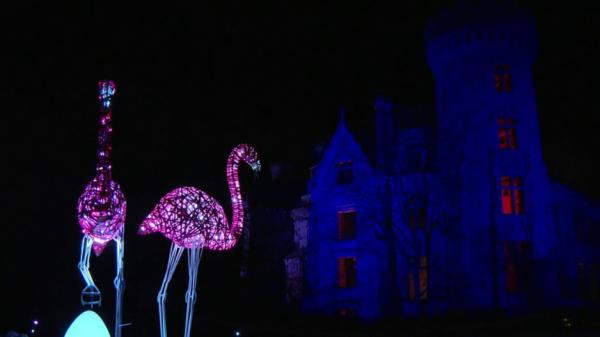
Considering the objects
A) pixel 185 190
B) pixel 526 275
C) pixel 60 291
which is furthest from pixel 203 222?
pixel 526 275

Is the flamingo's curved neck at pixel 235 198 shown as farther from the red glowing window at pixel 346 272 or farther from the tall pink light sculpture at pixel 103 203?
the red glowing window at pixel 346 272

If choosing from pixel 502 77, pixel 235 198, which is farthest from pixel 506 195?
pixel 235 198

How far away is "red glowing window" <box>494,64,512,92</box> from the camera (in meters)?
25.0

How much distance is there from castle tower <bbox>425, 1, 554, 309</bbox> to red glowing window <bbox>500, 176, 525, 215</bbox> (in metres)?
0.04

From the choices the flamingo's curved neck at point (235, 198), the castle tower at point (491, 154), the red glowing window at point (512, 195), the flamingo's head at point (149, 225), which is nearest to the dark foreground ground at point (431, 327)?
the castle tower at point (491, 154)

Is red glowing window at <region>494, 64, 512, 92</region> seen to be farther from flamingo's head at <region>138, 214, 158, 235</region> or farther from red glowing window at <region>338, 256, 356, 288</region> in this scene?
flamingo's head at <region>138, 214, 158, 235</region>

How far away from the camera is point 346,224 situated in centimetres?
2672

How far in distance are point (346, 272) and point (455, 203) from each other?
583cm

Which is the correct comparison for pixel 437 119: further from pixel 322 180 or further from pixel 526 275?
pixel 526 275

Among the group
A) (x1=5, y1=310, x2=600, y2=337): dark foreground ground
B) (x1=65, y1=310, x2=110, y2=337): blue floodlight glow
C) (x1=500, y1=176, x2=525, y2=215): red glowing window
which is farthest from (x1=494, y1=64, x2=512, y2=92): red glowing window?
(x1=65, y1=310, x2=110, y2=337): blue floodlight glow

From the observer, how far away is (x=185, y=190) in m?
13.9

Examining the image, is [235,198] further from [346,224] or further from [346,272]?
[346,272]

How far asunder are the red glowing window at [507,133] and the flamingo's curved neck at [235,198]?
14005 mm

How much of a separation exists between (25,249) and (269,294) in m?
12.4
